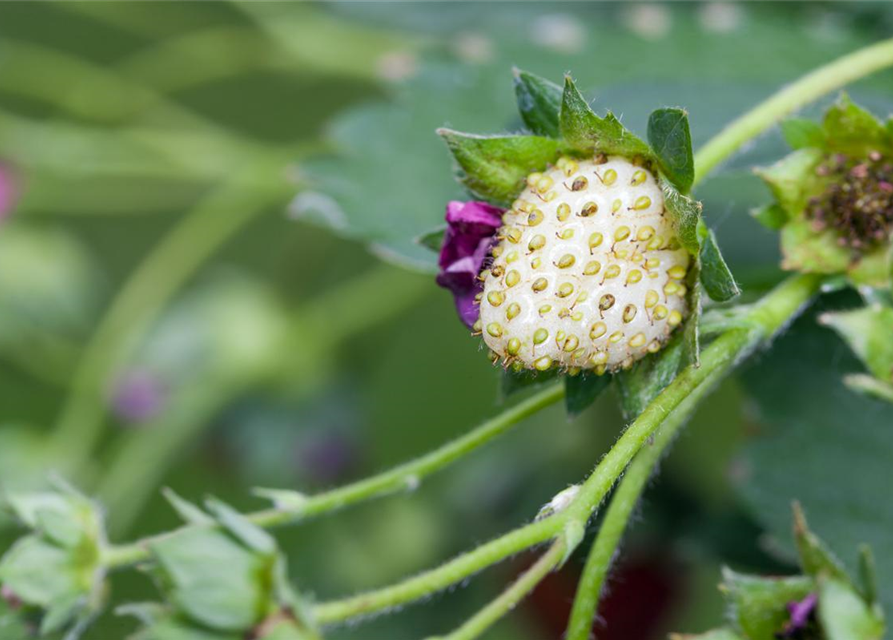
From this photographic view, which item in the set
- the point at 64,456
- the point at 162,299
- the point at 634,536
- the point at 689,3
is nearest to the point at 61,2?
the point at 162,299

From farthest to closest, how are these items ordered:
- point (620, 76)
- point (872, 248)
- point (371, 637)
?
1. point (371, 637)
2. point (620, 76)
3. point (872, 248)

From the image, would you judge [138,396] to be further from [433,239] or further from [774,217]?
[774,217]

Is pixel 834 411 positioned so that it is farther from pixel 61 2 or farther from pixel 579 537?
pixel 61 2

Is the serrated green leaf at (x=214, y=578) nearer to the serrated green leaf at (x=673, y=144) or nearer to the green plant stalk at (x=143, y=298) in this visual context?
the serrated green leaf at (x=673, y=144)

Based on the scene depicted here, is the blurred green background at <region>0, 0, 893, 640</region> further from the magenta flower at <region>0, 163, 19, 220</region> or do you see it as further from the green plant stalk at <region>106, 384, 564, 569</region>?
the green plant stalk at <region>106, 384, 564, 569</region>

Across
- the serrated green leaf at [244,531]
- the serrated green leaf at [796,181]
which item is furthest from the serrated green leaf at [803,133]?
the serrated green leaf at [244,531]

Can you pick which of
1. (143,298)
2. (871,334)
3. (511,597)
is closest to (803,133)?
(871,334)

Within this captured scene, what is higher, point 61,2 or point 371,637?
point 61,2

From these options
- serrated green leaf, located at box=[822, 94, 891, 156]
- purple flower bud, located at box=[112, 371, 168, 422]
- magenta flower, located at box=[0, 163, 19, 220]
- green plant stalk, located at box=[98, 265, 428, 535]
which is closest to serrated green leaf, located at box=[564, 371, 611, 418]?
serrated green leaf, located at box=[822, 94, 891, 156]
